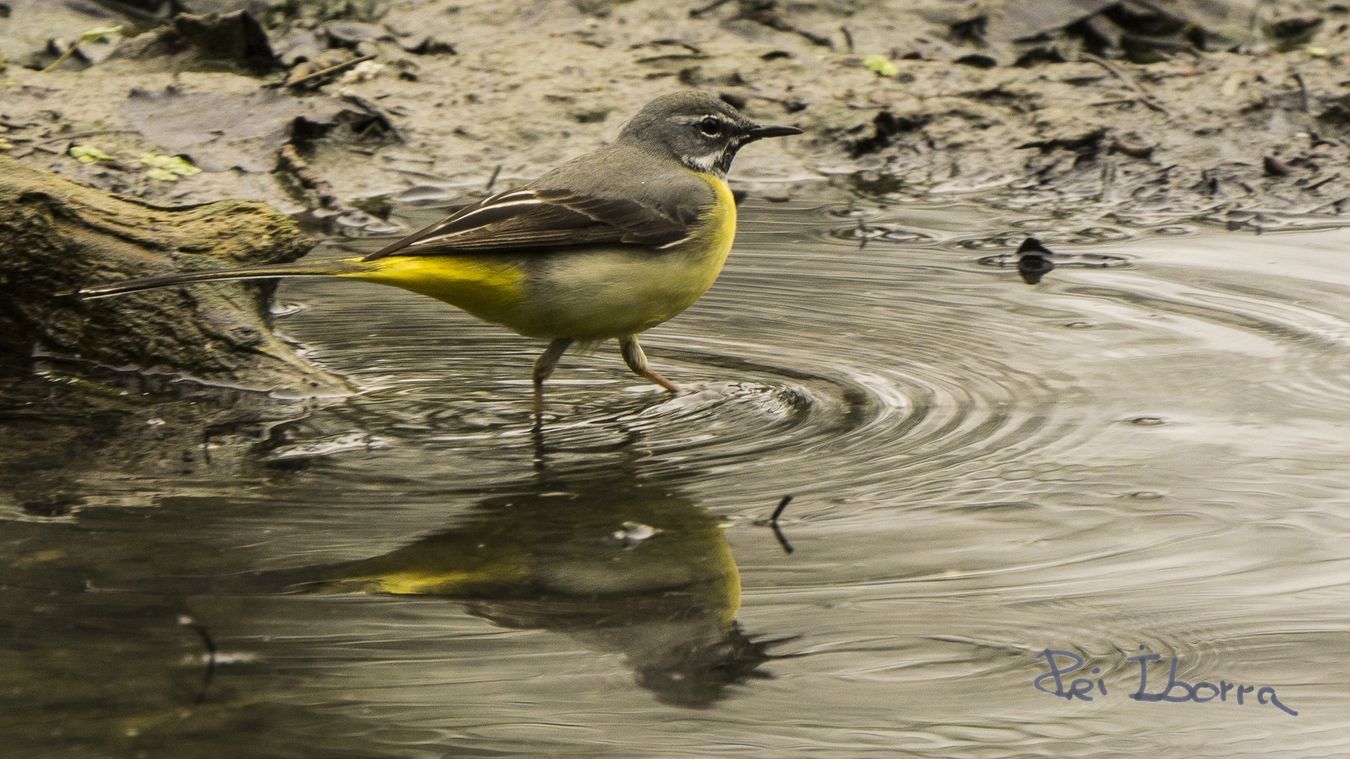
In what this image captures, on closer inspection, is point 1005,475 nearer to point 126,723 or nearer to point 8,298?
point 126,723

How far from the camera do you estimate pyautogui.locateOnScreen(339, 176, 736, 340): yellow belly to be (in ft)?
18.6

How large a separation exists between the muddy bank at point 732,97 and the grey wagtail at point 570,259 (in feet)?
9.26

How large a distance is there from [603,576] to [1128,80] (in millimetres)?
7258

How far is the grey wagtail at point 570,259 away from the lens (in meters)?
5.62

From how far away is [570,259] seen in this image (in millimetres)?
5891

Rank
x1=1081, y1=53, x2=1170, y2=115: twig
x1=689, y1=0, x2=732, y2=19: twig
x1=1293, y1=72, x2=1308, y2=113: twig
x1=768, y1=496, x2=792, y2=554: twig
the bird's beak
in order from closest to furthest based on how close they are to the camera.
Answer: x1=768, y1=496, x2=792, y2=554: twig, the bird's beak, x1=1293, y1=72, x2=1308, y2=113: twig, x1=1081, y1=53, x2=1170, y2=115: twig, x1=689, y1=0, x2=732, y2=19: twig

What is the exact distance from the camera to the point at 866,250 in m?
8.00

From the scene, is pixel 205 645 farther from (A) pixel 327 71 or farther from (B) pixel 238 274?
(A) pixel 327 71

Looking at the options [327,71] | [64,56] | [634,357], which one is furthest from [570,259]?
[64,56]

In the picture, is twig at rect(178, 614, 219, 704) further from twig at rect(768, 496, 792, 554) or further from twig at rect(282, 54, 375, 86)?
twig at rect(282, 54, 375, 86)

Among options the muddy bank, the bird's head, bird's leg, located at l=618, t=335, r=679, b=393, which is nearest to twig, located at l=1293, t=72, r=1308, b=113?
the muddy bank

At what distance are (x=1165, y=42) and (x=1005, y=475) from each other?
24.7ft
